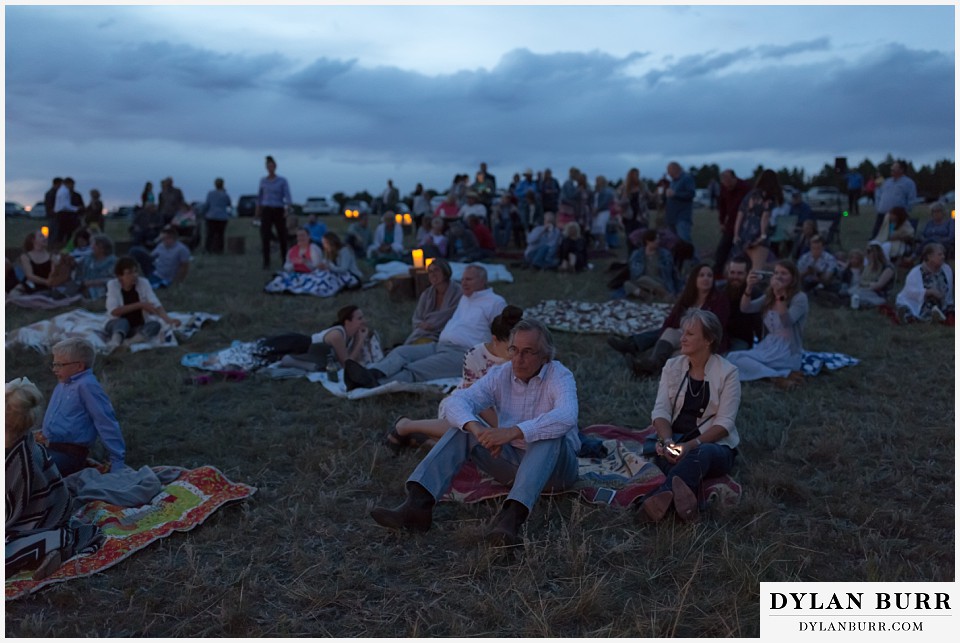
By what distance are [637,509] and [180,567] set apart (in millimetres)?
2146

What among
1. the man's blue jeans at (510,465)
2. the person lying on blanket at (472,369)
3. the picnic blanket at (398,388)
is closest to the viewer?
the man's blue jeans at (510,465)

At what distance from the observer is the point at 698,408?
4762 mm

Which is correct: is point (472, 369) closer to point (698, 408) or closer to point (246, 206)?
point (698, 408)

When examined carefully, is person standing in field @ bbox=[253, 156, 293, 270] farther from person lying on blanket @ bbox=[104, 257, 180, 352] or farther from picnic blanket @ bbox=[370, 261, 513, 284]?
person lying on blanket @ bbox=[104, 257, 180, 352]

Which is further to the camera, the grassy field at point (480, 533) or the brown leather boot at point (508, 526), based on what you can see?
the brown leather boot at point (508, 526)

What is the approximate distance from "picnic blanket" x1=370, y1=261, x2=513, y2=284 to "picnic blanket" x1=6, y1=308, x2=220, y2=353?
13.5ft

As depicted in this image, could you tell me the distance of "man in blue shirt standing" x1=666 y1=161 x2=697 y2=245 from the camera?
1346cm

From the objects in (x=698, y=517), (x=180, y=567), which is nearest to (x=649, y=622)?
(x=698, y=517)

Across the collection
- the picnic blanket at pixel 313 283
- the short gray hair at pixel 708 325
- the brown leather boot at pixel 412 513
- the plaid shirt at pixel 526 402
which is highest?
the short gray hair at pixel 708 325

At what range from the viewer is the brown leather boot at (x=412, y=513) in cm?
404

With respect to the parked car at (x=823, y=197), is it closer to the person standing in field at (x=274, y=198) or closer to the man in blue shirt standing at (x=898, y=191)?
the man in blue shirt standing at (x=898, y=191)

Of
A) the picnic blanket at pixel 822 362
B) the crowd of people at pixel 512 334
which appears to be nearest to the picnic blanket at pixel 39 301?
the crowd of people at pixel 512 334

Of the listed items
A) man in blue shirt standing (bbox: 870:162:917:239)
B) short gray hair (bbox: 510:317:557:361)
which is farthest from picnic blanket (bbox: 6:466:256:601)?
man in blue shirt standing (bbox: 870:162:917:239)

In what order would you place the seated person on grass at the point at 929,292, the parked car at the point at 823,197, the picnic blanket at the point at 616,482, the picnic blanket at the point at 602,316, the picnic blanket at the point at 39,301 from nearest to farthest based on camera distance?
the picnic blanket at the point at 616,482 < the picnic blanket at the point at 602,316 < the seated person on grass at the point at 929,292 < the picnic blanket at the point at 39,301 < the parked car at the point at 823,197
